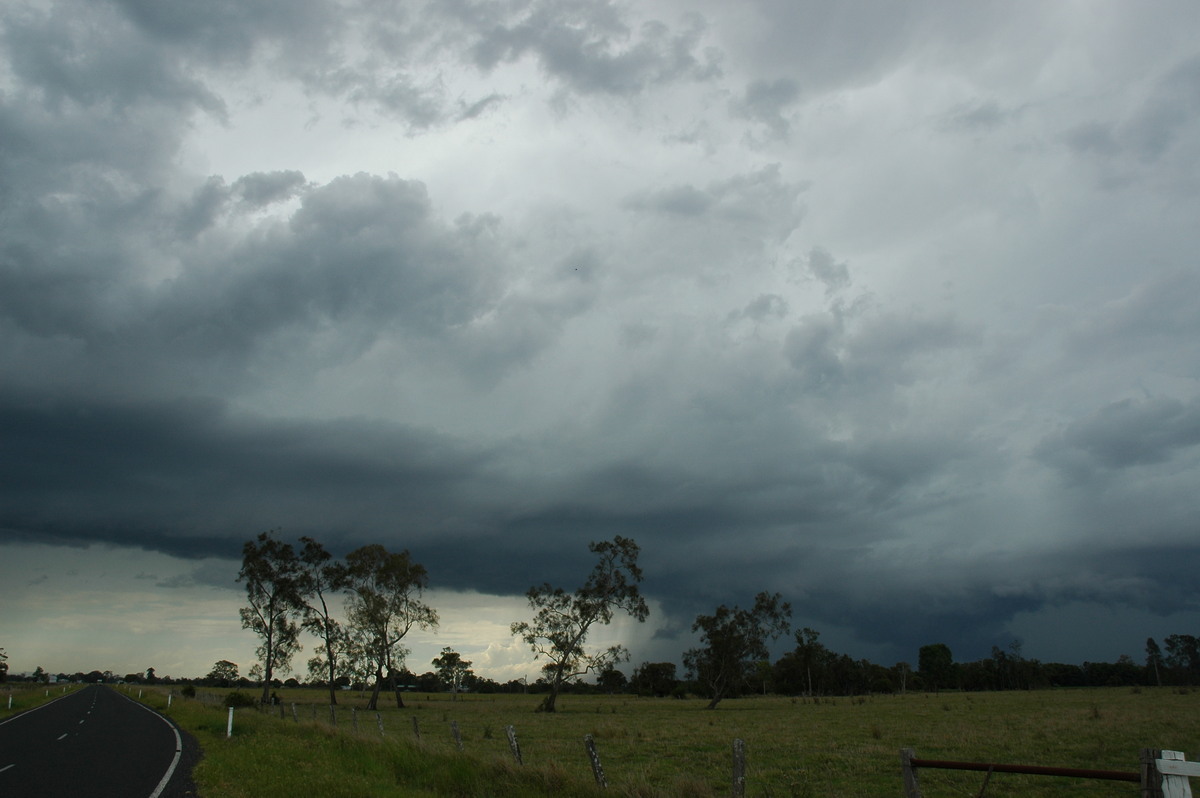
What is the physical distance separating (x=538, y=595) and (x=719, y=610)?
78.6 ft

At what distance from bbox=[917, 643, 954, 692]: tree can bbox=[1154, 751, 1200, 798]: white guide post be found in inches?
7506

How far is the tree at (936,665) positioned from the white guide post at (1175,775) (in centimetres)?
19064

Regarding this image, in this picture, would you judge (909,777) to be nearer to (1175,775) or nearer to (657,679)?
(1175,775)

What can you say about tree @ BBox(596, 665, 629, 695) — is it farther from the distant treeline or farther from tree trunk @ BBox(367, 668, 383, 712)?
tree trunk @ BBox(367, 668, 383, 712)

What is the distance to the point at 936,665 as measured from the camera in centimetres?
18175

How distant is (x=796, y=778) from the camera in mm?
19625

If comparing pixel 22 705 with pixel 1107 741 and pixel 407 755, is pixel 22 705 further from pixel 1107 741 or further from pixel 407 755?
pixel 1107 741

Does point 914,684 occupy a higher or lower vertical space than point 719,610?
lower

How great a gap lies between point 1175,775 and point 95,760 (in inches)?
1024

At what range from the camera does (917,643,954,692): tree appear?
178250 millimetres

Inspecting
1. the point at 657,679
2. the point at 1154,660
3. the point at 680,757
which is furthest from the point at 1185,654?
the point at 680,757

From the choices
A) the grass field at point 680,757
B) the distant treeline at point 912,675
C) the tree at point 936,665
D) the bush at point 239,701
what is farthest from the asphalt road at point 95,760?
the tree at point 936,665

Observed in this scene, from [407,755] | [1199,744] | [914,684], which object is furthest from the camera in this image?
[914,684]

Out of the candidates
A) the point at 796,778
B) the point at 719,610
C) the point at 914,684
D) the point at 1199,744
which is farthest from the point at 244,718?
the point at 914,684
